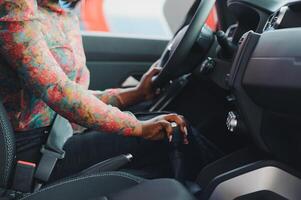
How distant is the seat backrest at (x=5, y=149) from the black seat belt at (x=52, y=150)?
7cm

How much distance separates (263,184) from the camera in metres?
0.92

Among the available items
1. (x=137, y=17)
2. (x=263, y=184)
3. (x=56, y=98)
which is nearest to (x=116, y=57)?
(x=137, y=17)

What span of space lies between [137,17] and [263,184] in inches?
61.9

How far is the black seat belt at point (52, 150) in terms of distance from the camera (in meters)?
1.02

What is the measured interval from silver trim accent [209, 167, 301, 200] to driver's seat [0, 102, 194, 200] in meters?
0.08

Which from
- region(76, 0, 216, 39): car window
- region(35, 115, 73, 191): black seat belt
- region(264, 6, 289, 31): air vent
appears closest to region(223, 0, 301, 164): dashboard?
region(264, 6, 289, 31): air vent

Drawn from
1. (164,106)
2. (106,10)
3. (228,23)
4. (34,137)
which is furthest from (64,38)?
(106,10)

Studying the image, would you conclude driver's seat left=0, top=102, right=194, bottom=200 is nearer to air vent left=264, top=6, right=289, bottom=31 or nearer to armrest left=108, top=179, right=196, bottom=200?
armrest left=108, top=179, right=196, bottom=200

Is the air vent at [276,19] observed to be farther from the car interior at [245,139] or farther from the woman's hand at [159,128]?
the woman's hand at [159,128]

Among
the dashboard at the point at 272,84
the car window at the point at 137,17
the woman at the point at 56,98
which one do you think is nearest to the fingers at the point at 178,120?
the woman at the point at 56,98

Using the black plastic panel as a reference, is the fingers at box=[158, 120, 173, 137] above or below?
below

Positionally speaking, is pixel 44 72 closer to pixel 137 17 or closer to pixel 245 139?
pixel 245 139

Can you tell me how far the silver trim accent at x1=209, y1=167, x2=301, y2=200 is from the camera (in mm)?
908

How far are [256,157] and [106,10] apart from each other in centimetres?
150
